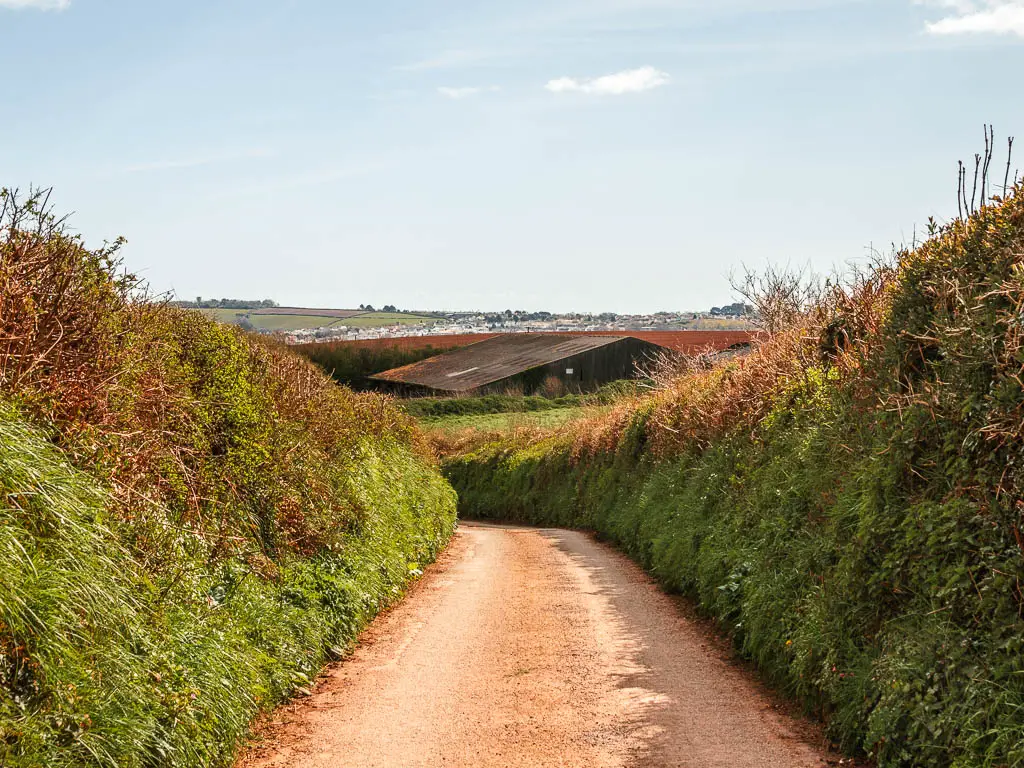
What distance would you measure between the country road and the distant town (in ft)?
196

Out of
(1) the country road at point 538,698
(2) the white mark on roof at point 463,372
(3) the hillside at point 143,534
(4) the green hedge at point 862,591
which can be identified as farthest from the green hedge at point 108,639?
(2) the white mark on roof at point 463,372

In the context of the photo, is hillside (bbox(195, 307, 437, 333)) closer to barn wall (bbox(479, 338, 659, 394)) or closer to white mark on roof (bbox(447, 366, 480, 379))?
white mark on roof (bbox(447, 366, 480, 379))

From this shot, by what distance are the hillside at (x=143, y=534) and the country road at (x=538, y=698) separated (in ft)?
1.82

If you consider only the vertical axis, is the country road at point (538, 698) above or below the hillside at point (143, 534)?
below

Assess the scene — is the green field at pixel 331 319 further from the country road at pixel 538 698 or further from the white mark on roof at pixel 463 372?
the country road at pixel 538 698

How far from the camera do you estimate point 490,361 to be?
64.8 meters

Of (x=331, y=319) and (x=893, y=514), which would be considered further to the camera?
(x=331, y=319)

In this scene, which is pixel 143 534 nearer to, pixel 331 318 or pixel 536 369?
pixel 536 369

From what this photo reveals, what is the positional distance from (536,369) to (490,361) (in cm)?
670

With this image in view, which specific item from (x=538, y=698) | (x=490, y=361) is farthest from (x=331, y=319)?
(x=538, y=698)

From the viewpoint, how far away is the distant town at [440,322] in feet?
282

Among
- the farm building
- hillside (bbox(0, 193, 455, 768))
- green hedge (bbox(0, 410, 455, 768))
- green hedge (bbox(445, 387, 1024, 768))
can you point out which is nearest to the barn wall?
the farm building

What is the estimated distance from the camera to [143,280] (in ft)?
28.3

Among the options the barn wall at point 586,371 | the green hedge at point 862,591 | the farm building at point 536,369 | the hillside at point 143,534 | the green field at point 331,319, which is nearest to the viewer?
the hillside at point 143,534
